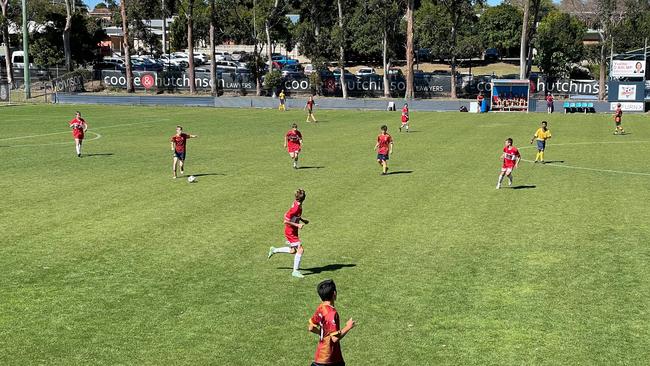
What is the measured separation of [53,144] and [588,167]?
93.6 ft

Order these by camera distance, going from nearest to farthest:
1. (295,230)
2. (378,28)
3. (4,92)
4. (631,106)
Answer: (295,230), (631,106), (4,92), (378,28)

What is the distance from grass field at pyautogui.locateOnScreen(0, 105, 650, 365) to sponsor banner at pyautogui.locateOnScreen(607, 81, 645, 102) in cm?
3434

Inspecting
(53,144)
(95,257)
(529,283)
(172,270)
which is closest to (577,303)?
(529,283)

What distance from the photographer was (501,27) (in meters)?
126

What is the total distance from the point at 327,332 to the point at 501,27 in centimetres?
12360

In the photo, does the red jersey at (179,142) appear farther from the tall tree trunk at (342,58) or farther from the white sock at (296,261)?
the tall tree trunk at (342,58)

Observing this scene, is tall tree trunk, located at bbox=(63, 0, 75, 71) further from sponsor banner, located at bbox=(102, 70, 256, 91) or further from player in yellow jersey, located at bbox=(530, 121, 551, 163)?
player in yellow jersey, located at bbox=(530, 121, 551, 163)

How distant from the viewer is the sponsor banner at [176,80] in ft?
313

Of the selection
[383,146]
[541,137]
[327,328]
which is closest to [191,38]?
[541,137]

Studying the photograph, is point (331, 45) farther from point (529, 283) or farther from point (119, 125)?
point (529, 283)

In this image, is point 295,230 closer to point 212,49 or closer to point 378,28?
point 212,49

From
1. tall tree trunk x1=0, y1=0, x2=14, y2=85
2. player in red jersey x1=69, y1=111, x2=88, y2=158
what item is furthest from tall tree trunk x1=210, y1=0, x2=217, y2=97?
player in red jersey x1=69, y1=111, x2=88, y2=158

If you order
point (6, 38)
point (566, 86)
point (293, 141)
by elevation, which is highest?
point (6, 38)

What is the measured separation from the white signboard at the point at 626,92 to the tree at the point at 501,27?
57194 millimetres
